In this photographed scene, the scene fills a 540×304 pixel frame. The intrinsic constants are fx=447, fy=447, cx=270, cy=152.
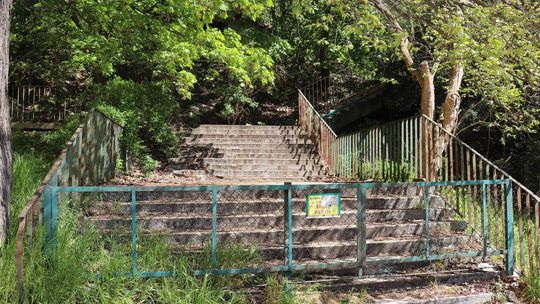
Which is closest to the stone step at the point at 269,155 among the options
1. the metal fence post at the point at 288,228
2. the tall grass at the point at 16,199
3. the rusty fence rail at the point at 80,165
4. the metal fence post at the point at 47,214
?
the rusty fence rail at the point at 80,165

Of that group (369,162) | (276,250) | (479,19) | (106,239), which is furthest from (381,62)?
(106,239)

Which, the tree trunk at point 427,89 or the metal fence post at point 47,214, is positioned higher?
the tree trunk at point 427,89

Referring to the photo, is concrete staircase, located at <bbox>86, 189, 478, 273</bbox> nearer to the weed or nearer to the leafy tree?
the weed

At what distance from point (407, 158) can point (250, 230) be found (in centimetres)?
431

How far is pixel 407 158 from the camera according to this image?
8898mm

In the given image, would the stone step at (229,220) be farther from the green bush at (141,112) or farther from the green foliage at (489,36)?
the green bush at (141,112)

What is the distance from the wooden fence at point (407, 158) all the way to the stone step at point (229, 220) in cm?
128

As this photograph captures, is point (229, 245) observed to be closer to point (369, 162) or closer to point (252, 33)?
point (369, 162)

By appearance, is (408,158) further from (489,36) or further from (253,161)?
(253,161)

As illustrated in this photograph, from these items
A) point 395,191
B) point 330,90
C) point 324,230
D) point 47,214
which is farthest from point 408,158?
point 330,90

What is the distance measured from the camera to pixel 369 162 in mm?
10266

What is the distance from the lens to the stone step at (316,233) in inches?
223

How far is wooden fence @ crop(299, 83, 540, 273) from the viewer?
23.8 ft

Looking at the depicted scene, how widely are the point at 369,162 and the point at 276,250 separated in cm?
526
